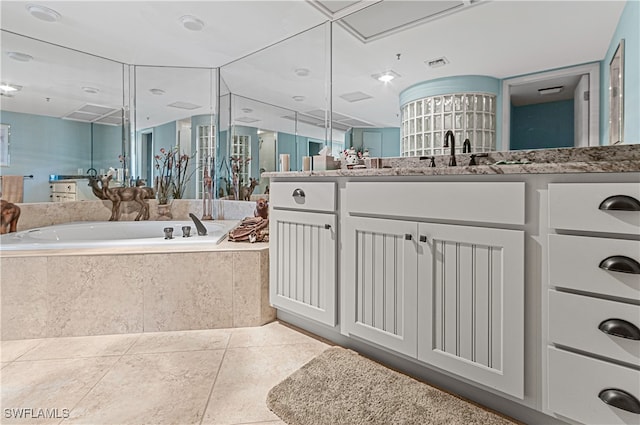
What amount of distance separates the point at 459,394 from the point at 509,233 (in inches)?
28.5

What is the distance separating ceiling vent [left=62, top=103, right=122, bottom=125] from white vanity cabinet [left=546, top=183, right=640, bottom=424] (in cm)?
384

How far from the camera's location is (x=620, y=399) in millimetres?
886

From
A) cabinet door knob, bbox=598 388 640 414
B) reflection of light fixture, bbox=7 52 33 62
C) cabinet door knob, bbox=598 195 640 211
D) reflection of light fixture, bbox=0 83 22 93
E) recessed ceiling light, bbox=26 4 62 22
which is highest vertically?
recessed ceiling light, bbox=26 4 62 22

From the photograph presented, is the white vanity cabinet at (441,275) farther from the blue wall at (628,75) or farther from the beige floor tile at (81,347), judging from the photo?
the beige floor tile at (81,347)

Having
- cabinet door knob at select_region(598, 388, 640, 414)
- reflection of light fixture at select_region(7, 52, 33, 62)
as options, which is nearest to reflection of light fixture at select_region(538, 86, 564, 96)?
cabinet door knob at select_region(598, 388, 640, 414)

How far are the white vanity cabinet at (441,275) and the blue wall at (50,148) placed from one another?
3039 mm

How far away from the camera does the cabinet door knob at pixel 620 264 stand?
0.87m

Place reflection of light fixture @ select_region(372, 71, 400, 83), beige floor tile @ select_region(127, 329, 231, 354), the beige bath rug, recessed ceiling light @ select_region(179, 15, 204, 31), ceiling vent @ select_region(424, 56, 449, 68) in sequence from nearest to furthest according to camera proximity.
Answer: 1. the beige bath rug
2. beige floor tile @ select_region(127, 329, 231, 354)
3. ceiling vent @ select_region(424, 56, 449, 68)
4. reflection of light fixture @ select_region(372, 71, 400, 83)
5. recessed ceiling light @ select_region(179, 15, 204, 31)

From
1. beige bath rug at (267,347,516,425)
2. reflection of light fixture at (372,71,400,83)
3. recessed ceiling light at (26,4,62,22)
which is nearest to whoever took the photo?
beige bath rug at (267,347,516,425)

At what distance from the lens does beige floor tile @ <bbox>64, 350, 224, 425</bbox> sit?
1191mm

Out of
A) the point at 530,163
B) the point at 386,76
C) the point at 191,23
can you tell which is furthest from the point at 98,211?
the point at 530,163

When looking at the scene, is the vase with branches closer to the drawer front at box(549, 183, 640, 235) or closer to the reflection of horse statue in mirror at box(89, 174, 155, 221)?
the reflection of horse statue in mirror at box(89, 174, 155, 221)

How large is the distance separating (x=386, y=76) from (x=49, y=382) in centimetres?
245

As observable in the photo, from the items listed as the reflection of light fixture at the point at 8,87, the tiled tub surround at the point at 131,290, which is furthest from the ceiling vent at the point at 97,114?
the tiled tub surround at the point at 131,290
